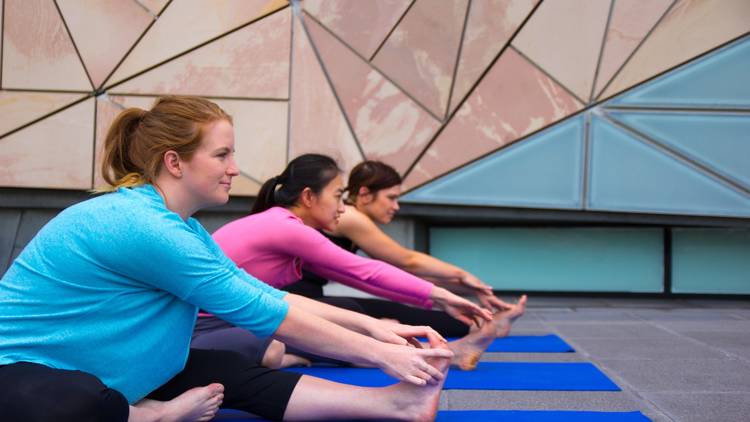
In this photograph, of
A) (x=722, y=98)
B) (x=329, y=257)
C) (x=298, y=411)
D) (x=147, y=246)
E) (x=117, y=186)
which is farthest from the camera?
(x=722, y=98)

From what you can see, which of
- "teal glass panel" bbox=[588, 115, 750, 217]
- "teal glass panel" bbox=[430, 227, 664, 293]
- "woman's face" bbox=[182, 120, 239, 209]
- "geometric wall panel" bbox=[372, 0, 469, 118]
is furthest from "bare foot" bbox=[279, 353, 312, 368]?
"teal glass panel" bbox=[430, 227, 664, 293]

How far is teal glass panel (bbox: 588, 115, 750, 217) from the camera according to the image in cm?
668

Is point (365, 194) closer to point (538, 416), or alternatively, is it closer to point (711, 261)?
point (538, 416)

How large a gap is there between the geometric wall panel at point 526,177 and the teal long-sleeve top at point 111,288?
479 centimetres

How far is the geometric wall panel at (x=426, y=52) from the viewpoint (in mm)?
6887

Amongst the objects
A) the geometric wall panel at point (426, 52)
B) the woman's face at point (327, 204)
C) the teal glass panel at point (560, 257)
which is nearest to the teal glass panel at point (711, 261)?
the teal glass panel at point (560, 257)

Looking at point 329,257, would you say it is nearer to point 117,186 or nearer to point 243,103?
point 117,186

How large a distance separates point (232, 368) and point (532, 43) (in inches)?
199

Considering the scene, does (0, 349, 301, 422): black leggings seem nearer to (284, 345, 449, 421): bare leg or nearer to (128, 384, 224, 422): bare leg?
(128, 384, 224, 422): bare leg

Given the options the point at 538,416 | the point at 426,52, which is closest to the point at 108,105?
the point at 426,52

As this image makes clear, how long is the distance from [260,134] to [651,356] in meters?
4.07

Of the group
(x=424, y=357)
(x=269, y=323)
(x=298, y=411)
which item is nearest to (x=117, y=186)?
(x=269, y=323)

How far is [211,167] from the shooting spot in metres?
2.24

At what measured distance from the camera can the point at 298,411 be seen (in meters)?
2.42
